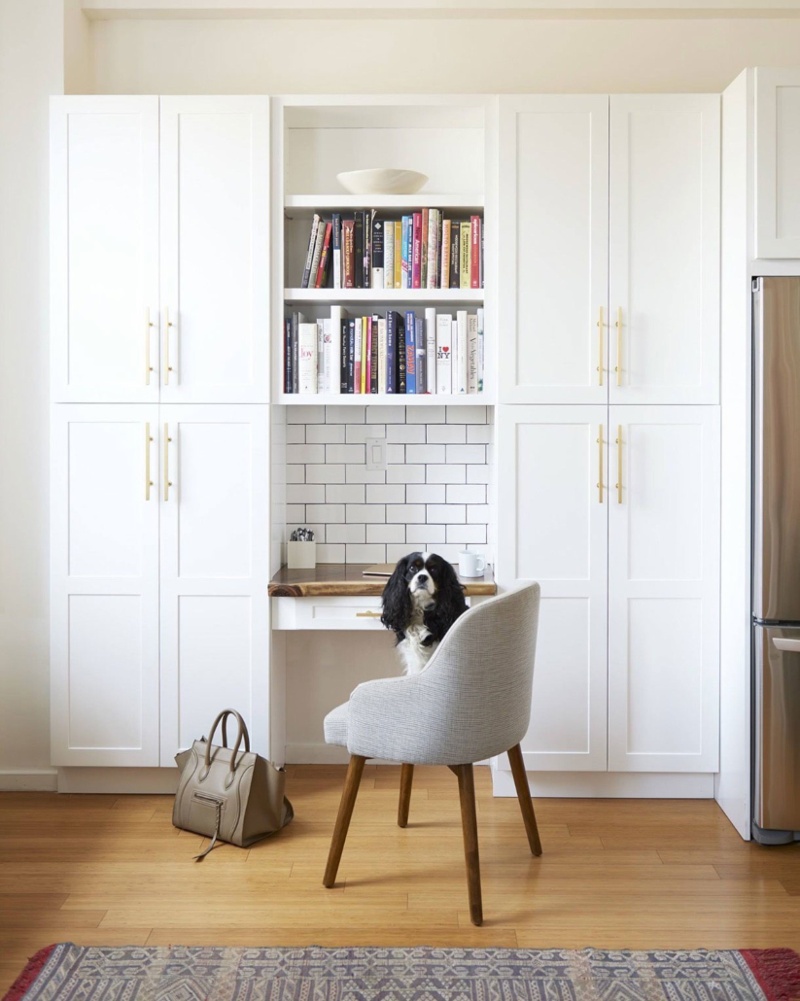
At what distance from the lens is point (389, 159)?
135 inches

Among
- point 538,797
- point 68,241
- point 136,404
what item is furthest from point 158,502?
point 538,797

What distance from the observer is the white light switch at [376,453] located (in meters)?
3.50

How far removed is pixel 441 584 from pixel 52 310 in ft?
5.52

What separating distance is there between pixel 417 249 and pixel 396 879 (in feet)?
6.95

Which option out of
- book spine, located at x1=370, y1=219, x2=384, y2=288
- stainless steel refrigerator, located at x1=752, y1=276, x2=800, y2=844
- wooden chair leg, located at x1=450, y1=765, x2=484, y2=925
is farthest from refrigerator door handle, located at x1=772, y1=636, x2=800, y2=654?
book spine, located at x1=370, y1=219, x2=384, y2=288

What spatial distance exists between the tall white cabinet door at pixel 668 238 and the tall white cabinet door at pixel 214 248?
1.24 m

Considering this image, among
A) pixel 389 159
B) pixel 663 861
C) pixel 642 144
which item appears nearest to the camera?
pixel 663 861

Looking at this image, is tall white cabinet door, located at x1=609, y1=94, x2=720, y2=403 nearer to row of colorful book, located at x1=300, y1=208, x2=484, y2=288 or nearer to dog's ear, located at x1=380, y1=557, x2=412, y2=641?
row of colorful book, located at x1=300, y1=208, x2=484, y2=288

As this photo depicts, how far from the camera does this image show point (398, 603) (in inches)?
109

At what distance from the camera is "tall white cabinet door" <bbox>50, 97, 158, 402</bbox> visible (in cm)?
306

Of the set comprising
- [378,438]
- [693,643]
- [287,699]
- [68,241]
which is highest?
[68,241]

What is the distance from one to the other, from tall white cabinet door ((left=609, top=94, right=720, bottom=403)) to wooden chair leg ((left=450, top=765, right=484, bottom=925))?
1426 mm

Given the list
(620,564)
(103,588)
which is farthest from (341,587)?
(620,564)

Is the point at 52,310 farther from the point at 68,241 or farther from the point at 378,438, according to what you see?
the point at 378,438
